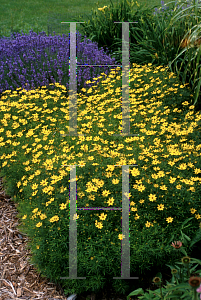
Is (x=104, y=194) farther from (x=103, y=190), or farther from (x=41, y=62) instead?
(x=41, y=62)

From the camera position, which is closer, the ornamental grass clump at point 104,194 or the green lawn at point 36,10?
the ornamental grass clump at point 104,194

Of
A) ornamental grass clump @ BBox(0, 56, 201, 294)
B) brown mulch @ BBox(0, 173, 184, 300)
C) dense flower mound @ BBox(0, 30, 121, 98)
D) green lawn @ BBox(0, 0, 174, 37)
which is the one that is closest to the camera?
ornamental grass clump @ BBox(0, 56, 201, 294)

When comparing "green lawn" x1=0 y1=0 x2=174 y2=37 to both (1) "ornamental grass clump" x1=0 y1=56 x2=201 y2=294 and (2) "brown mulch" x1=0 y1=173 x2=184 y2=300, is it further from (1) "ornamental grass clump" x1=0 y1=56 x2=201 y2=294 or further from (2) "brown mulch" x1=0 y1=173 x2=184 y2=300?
(2) "brown mulch" x1=0 y1=173 x2=184 y2=300

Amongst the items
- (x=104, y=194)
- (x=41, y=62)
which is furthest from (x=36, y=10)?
(x=104, y=194)

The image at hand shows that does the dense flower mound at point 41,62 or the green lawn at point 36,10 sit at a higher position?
the green lawn at point 36,10

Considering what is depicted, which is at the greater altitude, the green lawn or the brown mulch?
the green lawn

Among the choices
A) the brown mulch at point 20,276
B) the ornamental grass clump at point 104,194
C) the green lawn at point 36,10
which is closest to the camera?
the ornamental grass clump at point 104,194

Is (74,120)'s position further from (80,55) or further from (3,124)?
(80,55)

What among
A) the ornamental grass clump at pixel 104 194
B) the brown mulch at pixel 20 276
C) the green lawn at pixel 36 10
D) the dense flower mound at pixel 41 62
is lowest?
the brown mulch at pixel 20 276

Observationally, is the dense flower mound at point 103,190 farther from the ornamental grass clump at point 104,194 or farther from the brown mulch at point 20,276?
the brown mulch at point 20,276

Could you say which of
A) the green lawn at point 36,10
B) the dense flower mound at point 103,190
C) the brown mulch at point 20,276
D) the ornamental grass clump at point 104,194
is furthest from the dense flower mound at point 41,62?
the green lawn at point 36,10

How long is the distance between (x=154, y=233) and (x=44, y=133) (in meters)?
2.07

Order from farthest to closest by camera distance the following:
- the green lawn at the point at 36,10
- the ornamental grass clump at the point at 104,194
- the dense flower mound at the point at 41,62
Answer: the green lawn at the point at 36,10 → the dense flower mound at the point at 41,62 → the ornamental grass clump at the point at 104,194

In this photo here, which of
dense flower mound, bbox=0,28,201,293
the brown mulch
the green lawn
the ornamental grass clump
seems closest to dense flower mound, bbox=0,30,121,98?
dense flower mound, bbox=0,28,201,293
